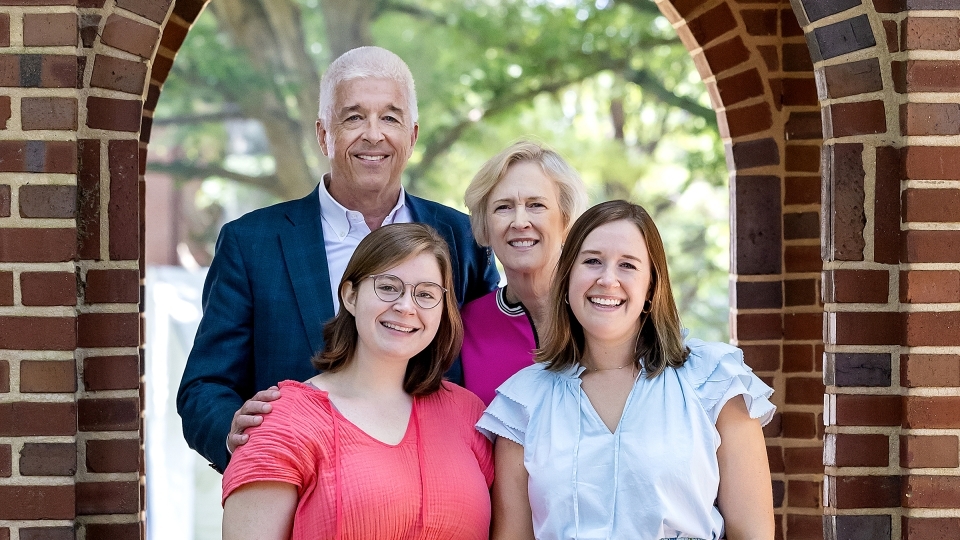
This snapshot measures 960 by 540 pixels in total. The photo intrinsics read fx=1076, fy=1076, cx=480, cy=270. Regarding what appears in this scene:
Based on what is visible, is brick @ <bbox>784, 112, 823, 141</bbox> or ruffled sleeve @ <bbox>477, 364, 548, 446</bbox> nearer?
ruffled sleeve @ <bbox>477, 364, 548, 446</bbox>

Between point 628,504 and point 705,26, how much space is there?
1.95 meters

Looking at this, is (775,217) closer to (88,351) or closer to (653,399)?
(653,399)

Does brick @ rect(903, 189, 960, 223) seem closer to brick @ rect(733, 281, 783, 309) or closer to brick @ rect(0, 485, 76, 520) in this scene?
brick @ rect(733, 281, 783, 309)

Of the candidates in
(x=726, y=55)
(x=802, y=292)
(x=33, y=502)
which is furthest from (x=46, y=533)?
(x=726, y=55)

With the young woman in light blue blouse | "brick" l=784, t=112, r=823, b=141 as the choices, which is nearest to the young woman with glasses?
the young woman in light blue blouse

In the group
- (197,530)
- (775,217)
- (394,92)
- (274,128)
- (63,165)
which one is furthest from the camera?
(274,128)

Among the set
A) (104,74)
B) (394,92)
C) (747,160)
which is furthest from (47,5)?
(747,160)

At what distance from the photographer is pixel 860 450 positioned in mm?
2410

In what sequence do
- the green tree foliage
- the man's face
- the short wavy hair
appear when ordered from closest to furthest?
1. the man's face
2. the short wavy hair
3. the green tree foliage

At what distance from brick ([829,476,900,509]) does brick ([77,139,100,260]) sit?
177cm

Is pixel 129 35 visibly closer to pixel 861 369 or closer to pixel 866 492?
pixel 861 369

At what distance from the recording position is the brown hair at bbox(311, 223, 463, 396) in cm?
242

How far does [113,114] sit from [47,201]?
0.27 m

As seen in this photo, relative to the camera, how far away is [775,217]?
367 centimetres
